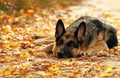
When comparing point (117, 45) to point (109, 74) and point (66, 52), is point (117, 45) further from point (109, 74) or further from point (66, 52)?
point (109, 74)

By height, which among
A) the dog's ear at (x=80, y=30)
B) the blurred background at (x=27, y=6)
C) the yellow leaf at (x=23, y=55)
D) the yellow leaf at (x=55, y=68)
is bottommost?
the yellow leaf at (x=55, y=68)


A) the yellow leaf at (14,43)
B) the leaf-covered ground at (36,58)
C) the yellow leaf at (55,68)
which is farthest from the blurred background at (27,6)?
the yellow leaf at (55,68)

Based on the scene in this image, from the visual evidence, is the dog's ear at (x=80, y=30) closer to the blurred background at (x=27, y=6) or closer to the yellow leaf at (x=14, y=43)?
the yellow leaf at (x=14, y=43)

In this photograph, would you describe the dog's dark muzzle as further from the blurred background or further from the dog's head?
the blurred background

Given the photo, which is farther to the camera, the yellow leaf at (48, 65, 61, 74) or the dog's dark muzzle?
the dog's dark muzzle

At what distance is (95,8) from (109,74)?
14.7 meters

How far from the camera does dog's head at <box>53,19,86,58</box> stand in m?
11.3

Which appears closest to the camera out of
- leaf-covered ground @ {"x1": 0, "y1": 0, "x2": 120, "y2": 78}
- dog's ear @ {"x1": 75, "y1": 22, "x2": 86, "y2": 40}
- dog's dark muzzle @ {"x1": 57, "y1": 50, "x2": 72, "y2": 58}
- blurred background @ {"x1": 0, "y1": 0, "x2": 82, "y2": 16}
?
leaf-covered ground @ {"x1": 0, "y1": 0, "x2": 120, "y2": 78}

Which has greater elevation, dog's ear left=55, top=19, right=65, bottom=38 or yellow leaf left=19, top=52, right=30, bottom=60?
dog's ear left=55, top=19, right=65, bottom=38

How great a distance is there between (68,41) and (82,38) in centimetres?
37

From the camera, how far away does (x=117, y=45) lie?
12.9 meters

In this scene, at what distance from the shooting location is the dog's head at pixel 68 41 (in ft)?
36.9

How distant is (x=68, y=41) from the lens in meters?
11.3

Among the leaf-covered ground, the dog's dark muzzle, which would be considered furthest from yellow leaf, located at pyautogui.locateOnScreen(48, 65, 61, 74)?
the dog's dark muzzle
